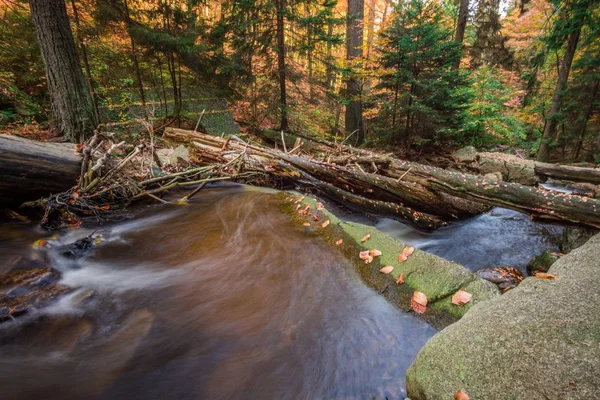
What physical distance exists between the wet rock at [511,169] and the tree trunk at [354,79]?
4.34m

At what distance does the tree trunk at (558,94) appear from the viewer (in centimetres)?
901

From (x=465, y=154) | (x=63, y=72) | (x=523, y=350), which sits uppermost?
(x=63, y=72)

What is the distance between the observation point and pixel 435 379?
160 centimetres

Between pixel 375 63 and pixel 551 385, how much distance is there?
930cm

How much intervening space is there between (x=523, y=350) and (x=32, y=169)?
18.4 feet

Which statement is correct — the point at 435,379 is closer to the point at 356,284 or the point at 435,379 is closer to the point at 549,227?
the point at 356,284

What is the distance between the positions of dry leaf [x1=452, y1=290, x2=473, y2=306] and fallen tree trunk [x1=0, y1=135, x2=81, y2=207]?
17.7 feet

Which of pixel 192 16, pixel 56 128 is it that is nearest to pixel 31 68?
pixel 56 128

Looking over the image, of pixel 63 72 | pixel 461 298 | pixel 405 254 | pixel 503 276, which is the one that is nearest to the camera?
pixel 461 298

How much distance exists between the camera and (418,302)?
8.38ft

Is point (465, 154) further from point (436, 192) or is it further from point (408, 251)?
point (408, 251)

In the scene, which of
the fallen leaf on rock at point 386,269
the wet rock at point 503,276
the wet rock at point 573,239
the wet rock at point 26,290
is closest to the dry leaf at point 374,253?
the fallen leaf on rock at point 386,269

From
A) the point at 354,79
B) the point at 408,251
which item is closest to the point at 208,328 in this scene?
the point at 408,251

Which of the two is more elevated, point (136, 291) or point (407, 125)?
point (407, 125)
